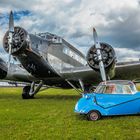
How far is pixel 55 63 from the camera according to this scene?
21812 millimetres

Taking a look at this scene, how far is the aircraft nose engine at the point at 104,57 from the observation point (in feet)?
58.5

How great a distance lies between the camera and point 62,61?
22.1 m

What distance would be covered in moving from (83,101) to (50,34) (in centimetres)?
1224

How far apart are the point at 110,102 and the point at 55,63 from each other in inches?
452

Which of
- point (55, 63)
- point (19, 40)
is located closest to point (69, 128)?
point (19, 40)

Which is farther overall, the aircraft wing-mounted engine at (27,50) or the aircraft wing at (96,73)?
the aircraft wing at (96,73)

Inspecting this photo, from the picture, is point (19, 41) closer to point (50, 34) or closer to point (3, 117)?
point (50, 34)

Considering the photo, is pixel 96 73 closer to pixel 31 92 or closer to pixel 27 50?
pixel 27 50

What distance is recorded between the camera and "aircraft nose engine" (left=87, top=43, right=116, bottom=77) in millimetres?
17844

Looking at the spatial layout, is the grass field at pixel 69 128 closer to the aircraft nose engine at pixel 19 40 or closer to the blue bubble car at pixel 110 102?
the blue bubble car at pixel 110 102

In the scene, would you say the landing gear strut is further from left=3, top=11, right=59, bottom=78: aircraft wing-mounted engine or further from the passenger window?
the passenger window

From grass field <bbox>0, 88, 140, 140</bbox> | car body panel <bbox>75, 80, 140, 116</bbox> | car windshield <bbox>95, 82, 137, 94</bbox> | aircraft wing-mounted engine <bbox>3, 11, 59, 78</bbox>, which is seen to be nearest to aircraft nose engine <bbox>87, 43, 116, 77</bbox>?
aircraft wing-mounted engine <bbox>3, 11, 59, 78</bbox>

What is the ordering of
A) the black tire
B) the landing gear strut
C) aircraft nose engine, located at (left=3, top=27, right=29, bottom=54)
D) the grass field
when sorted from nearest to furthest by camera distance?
the grass field < the black tire < aircraft nose engine, located at (left=3, top=27, right=29, bottom=54) < the landing gear strut

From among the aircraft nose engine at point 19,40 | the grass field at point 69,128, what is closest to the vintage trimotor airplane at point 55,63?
the aircraft nose engine at point 19,40
